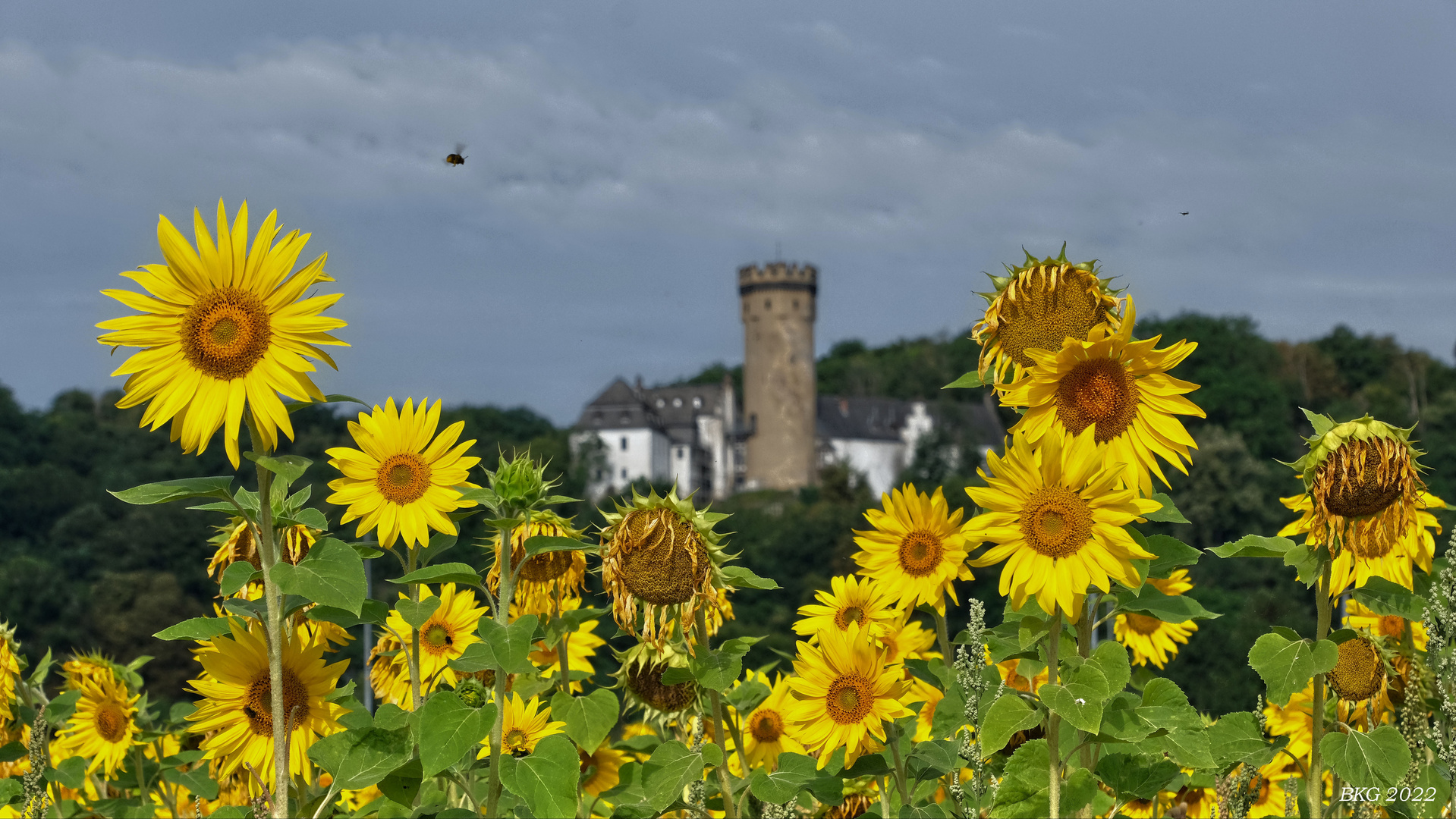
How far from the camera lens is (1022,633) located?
132 inches

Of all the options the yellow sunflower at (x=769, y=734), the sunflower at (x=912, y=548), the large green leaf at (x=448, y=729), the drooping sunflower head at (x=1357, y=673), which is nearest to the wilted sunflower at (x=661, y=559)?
the large green leaf at (x=448, y=729)

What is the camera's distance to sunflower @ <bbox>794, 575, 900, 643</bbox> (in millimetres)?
4742

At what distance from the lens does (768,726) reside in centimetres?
512

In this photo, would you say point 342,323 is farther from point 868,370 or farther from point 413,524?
point 868,370

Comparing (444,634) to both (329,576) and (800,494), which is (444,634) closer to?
(329,576)

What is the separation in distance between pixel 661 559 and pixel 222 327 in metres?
1.26

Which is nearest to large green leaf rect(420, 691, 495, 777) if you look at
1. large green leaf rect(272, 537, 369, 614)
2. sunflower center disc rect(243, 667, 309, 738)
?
large green leaf rect(272, 537, 369, 614)

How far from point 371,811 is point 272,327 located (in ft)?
4.97

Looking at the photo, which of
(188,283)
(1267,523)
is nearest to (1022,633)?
(188,283)

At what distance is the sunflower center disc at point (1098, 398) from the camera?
132 inches

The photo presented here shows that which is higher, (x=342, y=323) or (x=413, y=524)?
(x=342, y=323)

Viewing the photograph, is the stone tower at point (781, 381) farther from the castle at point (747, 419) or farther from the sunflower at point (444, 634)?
the sunflower at point (444, 634)

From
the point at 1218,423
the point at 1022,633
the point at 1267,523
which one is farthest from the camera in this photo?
the point at 1218,423

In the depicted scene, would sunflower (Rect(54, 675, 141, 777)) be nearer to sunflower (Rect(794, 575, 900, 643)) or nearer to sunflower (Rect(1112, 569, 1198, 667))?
sunflower (Rect(794, 575, 900, 643))
